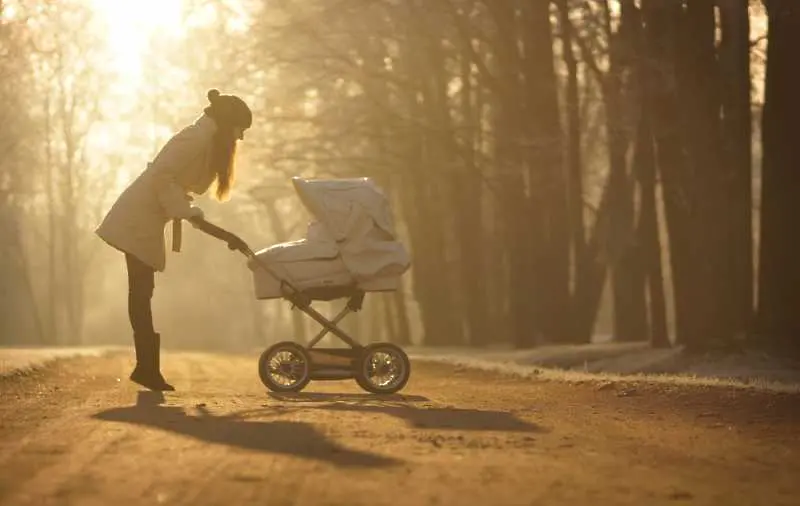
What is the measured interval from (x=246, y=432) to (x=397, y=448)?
45.8 inches

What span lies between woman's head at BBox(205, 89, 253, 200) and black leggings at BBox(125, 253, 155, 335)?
2.81 ft

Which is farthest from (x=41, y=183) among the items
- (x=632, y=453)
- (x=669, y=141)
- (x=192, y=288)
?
(x=632, y=453)

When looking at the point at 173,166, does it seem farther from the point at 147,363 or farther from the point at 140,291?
the point at 147,363

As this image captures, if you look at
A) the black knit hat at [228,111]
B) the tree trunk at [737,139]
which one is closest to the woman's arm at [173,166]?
the black knit hat at [228,111]

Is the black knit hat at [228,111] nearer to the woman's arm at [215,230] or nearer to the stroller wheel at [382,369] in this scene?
the woman's arm at [215,230]

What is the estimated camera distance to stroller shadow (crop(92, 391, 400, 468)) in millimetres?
7863

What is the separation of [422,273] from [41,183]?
74.0ft

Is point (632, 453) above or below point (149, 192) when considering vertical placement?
below

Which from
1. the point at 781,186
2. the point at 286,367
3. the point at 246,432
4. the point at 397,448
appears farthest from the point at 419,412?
the point at 781,186

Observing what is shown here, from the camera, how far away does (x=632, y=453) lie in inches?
334

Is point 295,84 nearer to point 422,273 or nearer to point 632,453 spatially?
point 422,273

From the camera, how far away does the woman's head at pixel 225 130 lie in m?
Result: 12.9

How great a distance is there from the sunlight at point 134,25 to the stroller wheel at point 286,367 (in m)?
18.5

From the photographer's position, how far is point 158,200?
1282 cm
